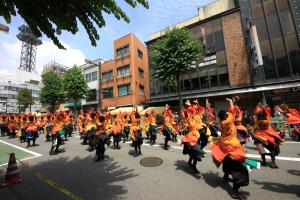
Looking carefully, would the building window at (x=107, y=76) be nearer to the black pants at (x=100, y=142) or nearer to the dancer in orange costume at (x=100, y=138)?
the dancer in orange costume at (x=100, y=138)

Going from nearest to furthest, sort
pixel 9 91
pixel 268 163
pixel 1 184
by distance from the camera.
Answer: pixel 1 184 → pixel 268 163 → pixel 9 91

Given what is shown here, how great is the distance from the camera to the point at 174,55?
16906 millimetres

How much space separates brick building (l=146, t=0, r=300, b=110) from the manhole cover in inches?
587

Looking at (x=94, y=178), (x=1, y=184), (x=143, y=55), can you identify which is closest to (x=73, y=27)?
(x=94, y=178)

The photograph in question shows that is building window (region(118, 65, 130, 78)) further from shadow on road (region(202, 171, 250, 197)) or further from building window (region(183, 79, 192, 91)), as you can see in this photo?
shadow on road (region(202, 171, 250, 197))

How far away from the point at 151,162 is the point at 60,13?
5.84 metres

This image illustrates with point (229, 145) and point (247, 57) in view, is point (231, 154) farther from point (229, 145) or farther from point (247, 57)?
point (247, 57)

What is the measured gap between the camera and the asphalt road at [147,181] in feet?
13.9

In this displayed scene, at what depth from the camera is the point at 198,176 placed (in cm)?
532

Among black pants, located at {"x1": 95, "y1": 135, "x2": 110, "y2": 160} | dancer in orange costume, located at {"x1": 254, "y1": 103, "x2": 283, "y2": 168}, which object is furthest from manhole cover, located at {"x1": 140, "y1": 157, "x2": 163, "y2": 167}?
dancer in orange costume, located at {"x1": 254, "y1": 103, "x2": 283, "y2": 168}

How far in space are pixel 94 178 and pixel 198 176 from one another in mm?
3288

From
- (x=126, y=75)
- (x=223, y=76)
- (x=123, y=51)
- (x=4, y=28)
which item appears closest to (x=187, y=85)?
(x=223, y=76)

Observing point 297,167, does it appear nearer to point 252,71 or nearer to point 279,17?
point 252,71

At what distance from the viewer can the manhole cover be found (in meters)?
6.69
